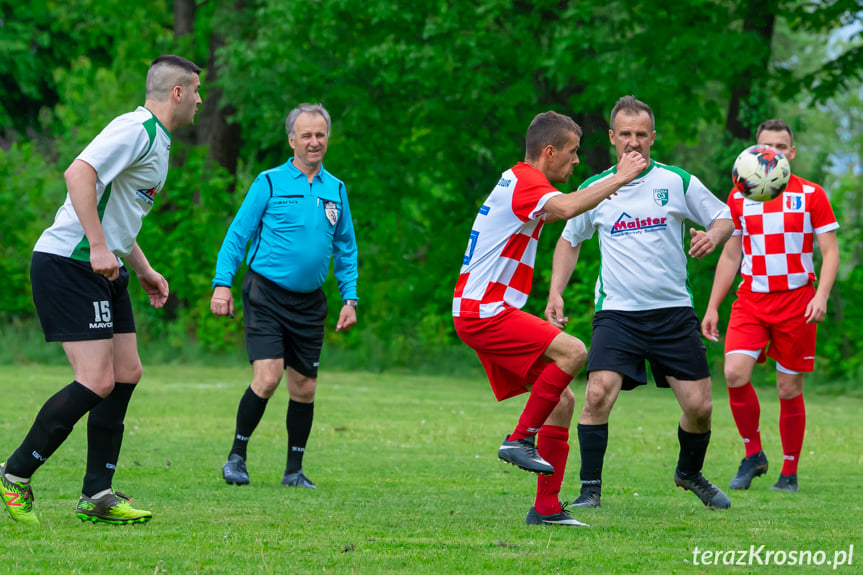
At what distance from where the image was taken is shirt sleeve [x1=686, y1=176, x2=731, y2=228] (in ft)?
22.1

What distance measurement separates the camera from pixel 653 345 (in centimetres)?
670

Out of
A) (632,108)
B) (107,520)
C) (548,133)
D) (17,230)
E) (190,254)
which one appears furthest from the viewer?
(17,230)

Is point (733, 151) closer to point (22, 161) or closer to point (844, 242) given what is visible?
point (844, 242)

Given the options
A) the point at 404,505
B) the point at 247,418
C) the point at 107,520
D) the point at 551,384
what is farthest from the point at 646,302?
the point at 107,520

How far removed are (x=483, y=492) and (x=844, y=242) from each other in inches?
Answer: 593

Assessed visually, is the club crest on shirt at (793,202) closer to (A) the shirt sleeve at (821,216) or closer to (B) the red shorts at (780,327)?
(A) the shirt sleeve at (821,216)

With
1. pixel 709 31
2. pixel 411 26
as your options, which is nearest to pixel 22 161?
pixel 411 26

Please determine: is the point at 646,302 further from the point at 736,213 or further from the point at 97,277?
the point at 97,277

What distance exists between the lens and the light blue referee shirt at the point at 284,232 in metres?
7.78

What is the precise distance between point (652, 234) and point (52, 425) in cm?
336

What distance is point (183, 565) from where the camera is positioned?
15.6ft

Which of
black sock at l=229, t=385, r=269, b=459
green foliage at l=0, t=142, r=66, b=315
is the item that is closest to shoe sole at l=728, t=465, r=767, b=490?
black sock at l=229, t=385, r=269, b=459

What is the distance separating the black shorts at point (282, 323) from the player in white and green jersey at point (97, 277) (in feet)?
6.03

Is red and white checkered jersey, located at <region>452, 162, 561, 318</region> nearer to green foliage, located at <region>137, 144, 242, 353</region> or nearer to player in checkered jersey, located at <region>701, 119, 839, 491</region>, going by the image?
player in checkered jersey, located at <region>701, 119, 839, 491</region>
